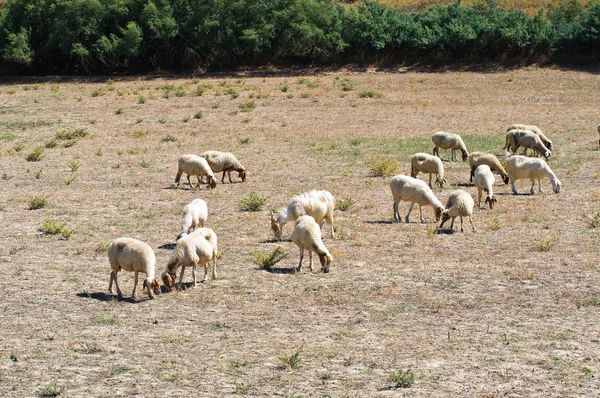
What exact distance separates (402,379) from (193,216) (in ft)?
26.7

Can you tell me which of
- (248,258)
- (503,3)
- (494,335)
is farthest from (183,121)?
Answer: (503,3)

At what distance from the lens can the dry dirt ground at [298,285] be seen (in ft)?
35.9

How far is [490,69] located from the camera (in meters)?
54.0

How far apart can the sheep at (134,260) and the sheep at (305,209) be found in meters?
4.21

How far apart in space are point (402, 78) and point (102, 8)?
2118 cm

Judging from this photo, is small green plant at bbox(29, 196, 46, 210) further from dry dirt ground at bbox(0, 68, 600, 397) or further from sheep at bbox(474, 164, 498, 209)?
sheep at bbox(474, 164, 498, 209)

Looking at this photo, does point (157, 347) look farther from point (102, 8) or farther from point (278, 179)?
point (102, 8)

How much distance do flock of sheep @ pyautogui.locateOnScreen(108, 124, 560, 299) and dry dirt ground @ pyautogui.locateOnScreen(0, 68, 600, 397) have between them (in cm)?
44

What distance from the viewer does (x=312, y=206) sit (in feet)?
58.1

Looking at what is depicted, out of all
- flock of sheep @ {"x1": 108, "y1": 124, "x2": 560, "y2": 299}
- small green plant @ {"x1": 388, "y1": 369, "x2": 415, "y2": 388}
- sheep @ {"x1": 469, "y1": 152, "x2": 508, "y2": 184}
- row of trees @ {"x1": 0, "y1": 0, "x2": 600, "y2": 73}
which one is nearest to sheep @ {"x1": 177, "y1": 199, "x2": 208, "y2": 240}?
flock of sheep @ {"x1": 108, "y1": 124, "x2": 560, "y2": 299}

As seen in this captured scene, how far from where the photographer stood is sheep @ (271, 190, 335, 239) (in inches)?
698

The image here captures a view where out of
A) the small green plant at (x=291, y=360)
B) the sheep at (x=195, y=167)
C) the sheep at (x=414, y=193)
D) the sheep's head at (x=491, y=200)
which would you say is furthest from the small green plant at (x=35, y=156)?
the small green plant at (x=291, y=360)

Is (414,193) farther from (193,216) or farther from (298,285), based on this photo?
(298,285)

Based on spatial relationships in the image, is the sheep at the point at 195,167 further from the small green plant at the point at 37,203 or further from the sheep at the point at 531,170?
the sheep at the point at 531,170
